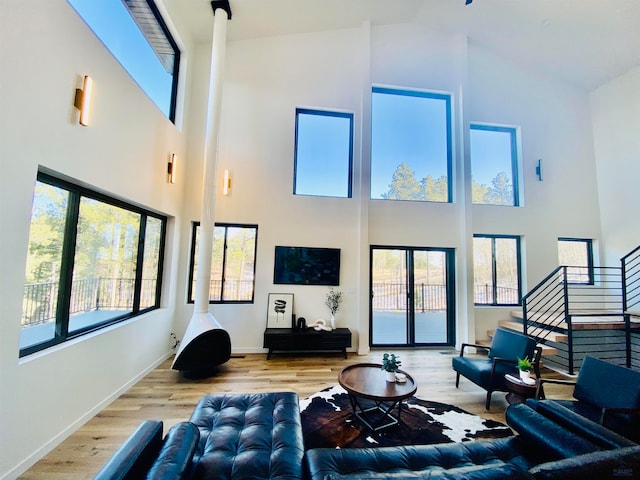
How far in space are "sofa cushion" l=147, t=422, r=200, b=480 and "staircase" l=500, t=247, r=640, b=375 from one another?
4850mm

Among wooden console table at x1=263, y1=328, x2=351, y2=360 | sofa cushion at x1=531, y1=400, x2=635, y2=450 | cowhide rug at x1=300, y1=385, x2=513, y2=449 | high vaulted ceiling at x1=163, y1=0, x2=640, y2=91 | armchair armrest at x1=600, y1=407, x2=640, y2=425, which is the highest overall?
high vaulted ceiling at x1=163, y1=0, x2=640, y2=91

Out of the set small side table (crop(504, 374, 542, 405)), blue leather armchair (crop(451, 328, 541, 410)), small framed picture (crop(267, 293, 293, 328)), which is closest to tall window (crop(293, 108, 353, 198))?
small framed picture (crop(267, 293, 293, 328))

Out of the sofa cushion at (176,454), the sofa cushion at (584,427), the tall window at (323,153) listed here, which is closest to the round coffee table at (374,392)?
the sofa cushion at (584,427)

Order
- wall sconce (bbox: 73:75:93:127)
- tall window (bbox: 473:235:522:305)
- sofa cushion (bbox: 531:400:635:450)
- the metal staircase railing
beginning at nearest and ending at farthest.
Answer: sofa cushion (bbox: 531:400:635:450) < wall sconce (bbox: 73:75:93:127) < the metal staircase railing < tall window (bbox: 473:235:522:305)

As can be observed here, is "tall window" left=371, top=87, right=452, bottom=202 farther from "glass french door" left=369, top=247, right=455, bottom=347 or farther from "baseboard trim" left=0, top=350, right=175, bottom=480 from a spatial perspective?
"baseboard trim" left=0, top=350, right=175, bottom=480

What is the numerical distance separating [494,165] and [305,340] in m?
5.51

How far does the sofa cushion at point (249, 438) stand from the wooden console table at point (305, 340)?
2.11 meters

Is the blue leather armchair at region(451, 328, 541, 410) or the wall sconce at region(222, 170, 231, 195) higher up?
the wall sconce at region(222, 170, 231, 195)

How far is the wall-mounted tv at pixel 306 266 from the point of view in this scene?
16.5 feet

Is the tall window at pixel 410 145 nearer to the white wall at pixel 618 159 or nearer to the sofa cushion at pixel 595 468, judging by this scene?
the white wall at pixel 618 159

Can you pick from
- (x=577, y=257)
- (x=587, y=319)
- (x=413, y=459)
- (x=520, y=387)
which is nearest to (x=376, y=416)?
(x=413, y=459)

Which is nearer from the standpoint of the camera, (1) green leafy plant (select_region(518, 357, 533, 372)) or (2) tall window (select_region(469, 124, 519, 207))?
(1) green leafy plant (select_region(518, 357, 533, 372))

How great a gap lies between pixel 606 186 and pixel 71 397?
9561 mm

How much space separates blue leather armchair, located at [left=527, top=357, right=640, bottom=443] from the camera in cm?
213
